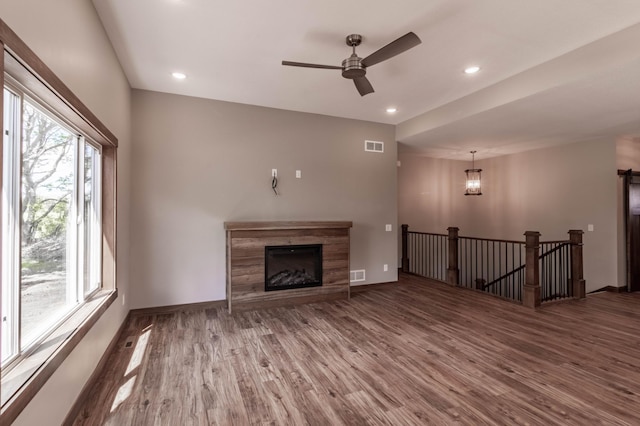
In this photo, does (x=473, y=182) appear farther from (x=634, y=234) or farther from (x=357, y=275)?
(x=357, y=275)

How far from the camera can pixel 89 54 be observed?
2.24 m

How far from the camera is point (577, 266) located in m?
4.67

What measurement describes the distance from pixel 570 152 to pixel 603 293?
2.56 meters

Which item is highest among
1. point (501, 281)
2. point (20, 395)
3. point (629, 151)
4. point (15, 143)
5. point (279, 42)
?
point (279, 42)

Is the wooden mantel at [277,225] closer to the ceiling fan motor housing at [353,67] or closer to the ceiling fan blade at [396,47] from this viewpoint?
the ceiling fan motor housing at [353,67]

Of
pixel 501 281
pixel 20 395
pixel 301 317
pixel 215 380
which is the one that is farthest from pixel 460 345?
pixel 501 281

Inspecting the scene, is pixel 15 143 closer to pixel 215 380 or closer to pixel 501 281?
pixel 215 380

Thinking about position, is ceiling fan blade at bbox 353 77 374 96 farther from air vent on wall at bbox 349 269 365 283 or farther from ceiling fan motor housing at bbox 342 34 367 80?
air vent on wall at bbox 349 269 365 283

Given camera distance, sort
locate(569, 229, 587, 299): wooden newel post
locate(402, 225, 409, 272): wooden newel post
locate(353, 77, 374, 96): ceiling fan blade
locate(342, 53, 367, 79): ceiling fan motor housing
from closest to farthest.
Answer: locate(342, 53, 367, 79): ceiling fan motor housing → locate(353, 77, 374, 96): ceiling fan blade → locate(569, 229, 587, 299): wooden newel post → locate(402, 225, 409, 272): wooden newel post

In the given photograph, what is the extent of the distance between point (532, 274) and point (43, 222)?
5292 mm

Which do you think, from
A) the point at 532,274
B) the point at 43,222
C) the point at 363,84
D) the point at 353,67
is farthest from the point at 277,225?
the point at 532,274

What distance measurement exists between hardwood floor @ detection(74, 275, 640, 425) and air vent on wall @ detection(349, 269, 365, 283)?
98 cm

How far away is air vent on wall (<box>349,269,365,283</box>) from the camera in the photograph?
200 inches

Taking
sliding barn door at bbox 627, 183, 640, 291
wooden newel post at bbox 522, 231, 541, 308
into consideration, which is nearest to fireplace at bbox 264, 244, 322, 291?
wooden newel post at bbox 522, 231, 541, 308
